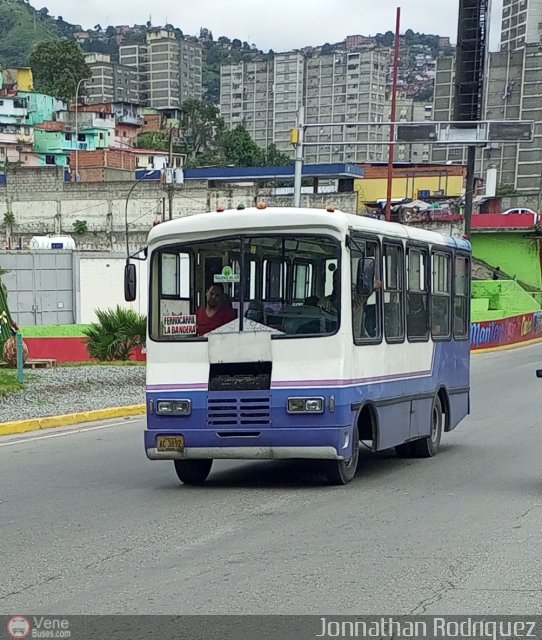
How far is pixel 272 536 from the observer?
864 cm

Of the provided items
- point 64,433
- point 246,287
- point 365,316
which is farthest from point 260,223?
point 64,433

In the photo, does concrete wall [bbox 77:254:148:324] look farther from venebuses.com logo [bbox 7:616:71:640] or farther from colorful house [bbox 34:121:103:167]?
colorful house [bbox 34:121:103:167]

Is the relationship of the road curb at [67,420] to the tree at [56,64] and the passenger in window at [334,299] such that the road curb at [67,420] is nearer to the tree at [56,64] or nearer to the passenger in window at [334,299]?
the passenger in window at [334,299]

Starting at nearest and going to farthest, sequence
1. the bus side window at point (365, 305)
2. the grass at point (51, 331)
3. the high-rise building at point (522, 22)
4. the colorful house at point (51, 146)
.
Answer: the bus side window at point (365, 305) → the grass at point (51, 331) → the colorful house at point (51, 146) → the high-rise building at point (522, 22)

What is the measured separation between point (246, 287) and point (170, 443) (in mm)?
1780

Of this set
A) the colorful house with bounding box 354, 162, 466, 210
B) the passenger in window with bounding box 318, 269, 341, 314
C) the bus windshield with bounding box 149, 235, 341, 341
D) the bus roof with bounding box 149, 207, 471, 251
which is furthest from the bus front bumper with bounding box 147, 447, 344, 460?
the colorful house with bounding box 354, 162, 466, 210

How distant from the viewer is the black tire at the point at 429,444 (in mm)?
13758

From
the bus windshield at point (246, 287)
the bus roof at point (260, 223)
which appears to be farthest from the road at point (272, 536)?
the bus roof at point (260, 223)

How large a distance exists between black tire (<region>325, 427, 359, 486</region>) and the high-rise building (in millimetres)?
151027

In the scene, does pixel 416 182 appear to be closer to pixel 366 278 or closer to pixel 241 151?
pixel 241 151

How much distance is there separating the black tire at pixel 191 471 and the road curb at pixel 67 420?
19.1ft

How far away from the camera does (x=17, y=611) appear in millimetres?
6500

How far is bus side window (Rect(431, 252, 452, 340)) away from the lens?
13711 mm

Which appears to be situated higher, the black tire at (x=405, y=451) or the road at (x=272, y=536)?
the road at (x=272, y=536)
